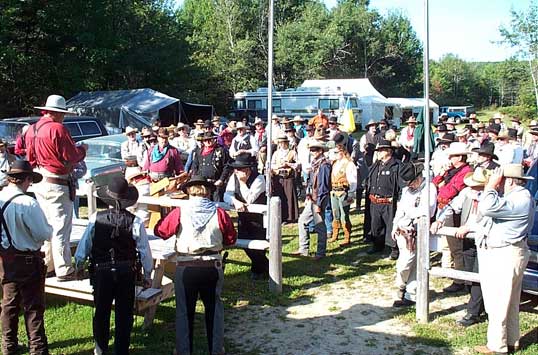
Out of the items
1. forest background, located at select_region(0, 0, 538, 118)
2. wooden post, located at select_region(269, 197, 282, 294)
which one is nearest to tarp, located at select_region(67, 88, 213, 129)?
forest background, located at select_region(0, 0, 538, 118)

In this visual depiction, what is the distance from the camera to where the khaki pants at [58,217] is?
5914 mm

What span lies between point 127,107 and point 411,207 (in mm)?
21183

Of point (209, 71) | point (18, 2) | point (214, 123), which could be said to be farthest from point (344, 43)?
point (214, 123)

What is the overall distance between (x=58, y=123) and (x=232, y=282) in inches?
124

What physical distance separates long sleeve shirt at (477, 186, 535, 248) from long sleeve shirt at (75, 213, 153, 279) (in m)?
3.05

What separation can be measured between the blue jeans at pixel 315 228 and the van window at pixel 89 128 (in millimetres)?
9225

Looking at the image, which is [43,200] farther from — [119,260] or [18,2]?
[18,2]

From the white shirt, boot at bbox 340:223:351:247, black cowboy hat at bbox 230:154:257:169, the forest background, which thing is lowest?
boot at bbox 340:223:351:247

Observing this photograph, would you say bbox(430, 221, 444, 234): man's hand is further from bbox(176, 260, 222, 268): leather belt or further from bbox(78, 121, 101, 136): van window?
bbox(78, 121, 101, 136): van window

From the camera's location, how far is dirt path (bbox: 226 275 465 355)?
18.4 feet

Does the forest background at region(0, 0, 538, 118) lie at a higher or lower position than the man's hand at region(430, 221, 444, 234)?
higher

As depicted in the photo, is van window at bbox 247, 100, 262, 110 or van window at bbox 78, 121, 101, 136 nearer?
van window at bbox 78, 121, 101, 136

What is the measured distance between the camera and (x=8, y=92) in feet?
90.7

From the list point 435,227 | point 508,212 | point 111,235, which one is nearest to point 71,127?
point 111,235
